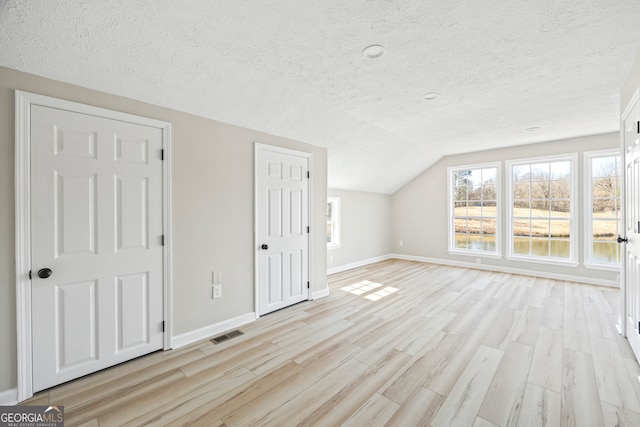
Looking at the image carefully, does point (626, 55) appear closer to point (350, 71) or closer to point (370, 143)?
point (350, 71)

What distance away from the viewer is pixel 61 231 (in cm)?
200

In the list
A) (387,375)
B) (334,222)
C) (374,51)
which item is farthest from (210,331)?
(334,222)

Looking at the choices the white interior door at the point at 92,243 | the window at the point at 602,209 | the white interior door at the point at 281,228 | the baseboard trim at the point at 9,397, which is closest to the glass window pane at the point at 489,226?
the window at the point at 602,209

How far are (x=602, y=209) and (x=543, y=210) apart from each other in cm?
79

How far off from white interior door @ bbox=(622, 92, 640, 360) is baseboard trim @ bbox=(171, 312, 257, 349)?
3.67 m

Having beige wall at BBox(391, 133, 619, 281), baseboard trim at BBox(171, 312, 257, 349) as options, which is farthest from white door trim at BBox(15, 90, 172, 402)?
beige wall at BBox(391, 133, 619, 281)

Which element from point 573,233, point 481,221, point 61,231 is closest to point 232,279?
point 61,231

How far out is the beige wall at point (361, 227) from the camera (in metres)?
5.82

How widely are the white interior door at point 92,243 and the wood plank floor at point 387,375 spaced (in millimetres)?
221

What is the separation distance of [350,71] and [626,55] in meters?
2.32

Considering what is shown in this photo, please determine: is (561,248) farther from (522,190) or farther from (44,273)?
(44,273)

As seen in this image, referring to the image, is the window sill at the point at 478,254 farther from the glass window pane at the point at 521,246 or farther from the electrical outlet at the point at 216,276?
the electrical outlet at the point at 216,276

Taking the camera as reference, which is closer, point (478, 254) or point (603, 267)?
point (603, 267)

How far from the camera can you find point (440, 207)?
21.1 feet
